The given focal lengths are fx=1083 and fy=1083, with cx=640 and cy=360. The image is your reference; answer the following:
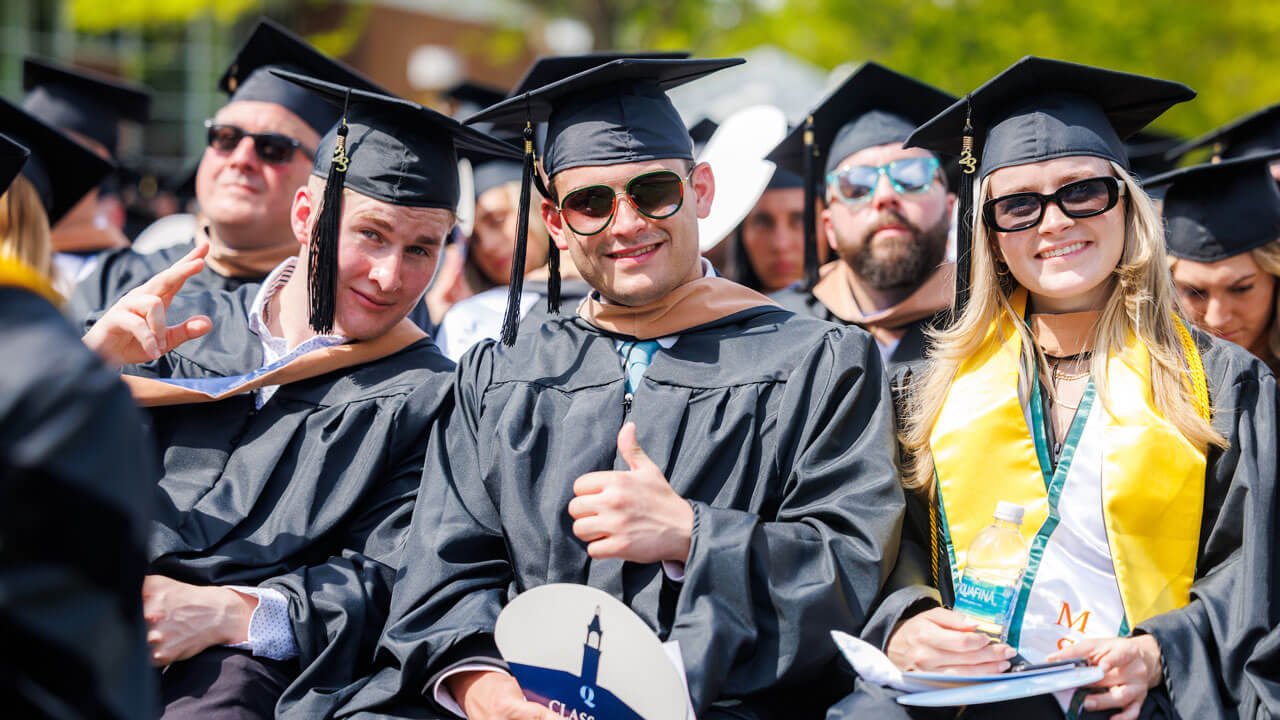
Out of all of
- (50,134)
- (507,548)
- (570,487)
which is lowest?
(507,548)

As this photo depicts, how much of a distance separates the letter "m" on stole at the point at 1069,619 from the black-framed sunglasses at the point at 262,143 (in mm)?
3436

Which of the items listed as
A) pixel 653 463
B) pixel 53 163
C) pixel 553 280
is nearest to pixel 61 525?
pixel 653 463

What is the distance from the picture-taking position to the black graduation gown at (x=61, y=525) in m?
1.28

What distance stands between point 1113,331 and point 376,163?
2.16 meters

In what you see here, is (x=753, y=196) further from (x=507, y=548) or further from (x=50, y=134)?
(x=50, y=134)

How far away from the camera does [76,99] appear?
6176mm

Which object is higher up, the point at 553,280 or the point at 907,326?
the point at 553,280

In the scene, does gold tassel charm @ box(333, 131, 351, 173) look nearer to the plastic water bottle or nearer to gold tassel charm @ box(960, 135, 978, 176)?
gold tassel charm @ box(960, 135, 978, 176)

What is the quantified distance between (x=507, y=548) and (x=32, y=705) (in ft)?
5.26

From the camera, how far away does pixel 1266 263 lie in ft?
12.6

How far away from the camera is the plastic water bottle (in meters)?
2.57

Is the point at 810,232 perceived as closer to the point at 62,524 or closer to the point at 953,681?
the point at 953,681

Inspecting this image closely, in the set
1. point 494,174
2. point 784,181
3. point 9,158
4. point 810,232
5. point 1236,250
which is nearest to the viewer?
point 9,158

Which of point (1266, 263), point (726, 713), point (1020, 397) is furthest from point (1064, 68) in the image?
point (726, 713)
